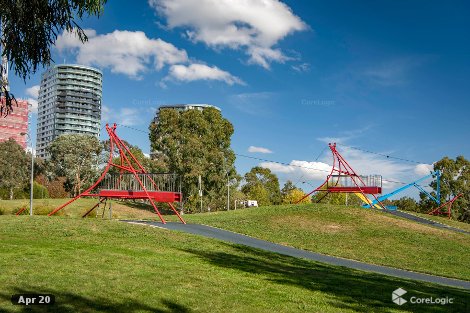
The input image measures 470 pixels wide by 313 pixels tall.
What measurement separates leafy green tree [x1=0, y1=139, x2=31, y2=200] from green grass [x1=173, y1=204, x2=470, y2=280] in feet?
157

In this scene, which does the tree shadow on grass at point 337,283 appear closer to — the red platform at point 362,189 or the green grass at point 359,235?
the green grass at point 359,235

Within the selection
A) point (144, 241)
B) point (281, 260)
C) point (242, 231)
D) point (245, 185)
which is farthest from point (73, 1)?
point (245, 185)

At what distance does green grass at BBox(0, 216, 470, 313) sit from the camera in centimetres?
850

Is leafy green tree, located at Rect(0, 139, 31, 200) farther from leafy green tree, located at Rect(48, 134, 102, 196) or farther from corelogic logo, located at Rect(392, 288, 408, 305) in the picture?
corelogic logo, located at Rect(392, 288, 408, 305)

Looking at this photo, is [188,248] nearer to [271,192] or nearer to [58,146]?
[58,146]

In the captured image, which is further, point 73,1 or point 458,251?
point 458,251

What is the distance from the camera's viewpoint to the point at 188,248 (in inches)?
674

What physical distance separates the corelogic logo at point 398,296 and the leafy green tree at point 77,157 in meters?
68.6

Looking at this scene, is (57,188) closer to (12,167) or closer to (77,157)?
(77,157)

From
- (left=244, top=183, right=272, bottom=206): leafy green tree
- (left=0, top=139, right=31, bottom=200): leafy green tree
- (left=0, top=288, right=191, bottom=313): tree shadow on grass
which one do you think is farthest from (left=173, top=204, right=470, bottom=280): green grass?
(left=0, top=139, right=31, bottom=200): leafy green tree

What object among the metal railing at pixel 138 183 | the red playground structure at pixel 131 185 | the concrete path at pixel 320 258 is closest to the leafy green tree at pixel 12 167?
the red playground structure at pixel 131 185

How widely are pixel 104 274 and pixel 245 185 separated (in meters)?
83.5

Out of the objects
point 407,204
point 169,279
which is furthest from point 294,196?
point 169,279

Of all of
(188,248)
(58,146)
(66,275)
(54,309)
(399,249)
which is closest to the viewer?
(54,309)
